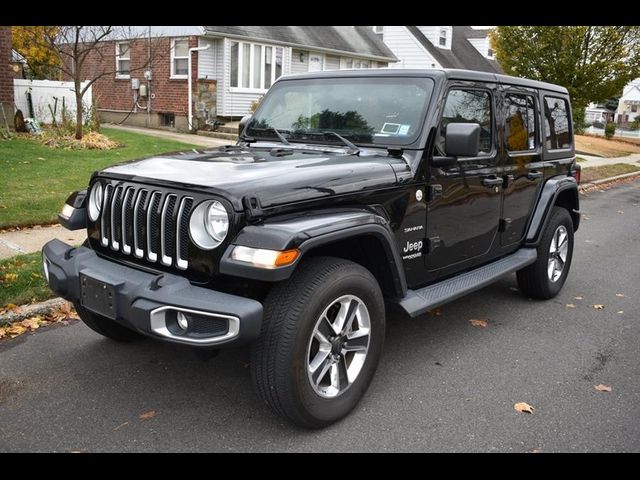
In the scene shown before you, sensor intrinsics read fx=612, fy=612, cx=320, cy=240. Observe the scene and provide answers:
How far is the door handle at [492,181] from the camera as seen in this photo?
4.47m

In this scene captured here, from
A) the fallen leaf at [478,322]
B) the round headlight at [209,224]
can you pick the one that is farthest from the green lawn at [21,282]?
the fallen leaf at [478,322]

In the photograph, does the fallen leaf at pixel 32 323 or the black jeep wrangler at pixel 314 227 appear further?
the fallen leaf at pixel 32 323

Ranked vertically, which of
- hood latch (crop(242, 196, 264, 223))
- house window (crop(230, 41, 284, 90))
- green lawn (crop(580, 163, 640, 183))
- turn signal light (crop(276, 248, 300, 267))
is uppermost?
house window (crop(230, 41, 284, 90))

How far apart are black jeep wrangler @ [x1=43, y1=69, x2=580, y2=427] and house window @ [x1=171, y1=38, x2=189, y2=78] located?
51.2ft

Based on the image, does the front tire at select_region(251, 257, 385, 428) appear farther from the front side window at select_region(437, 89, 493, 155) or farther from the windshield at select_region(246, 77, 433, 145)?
the front side window at select_region(437, 89, 493, 155)

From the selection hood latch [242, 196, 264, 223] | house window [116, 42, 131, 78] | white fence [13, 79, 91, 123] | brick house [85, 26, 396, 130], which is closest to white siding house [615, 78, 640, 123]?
brick house [85, 26, 396, 130]

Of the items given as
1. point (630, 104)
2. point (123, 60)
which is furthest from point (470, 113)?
point (630, 104)

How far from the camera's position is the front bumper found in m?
2.78

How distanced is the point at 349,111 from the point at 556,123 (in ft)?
7.87

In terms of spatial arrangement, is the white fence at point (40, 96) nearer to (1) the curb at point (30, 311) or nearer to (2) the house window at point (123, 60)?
(2) the house window at point (123, 60)

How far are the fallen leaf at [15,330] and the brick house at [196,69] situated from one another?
1476 centimetres
